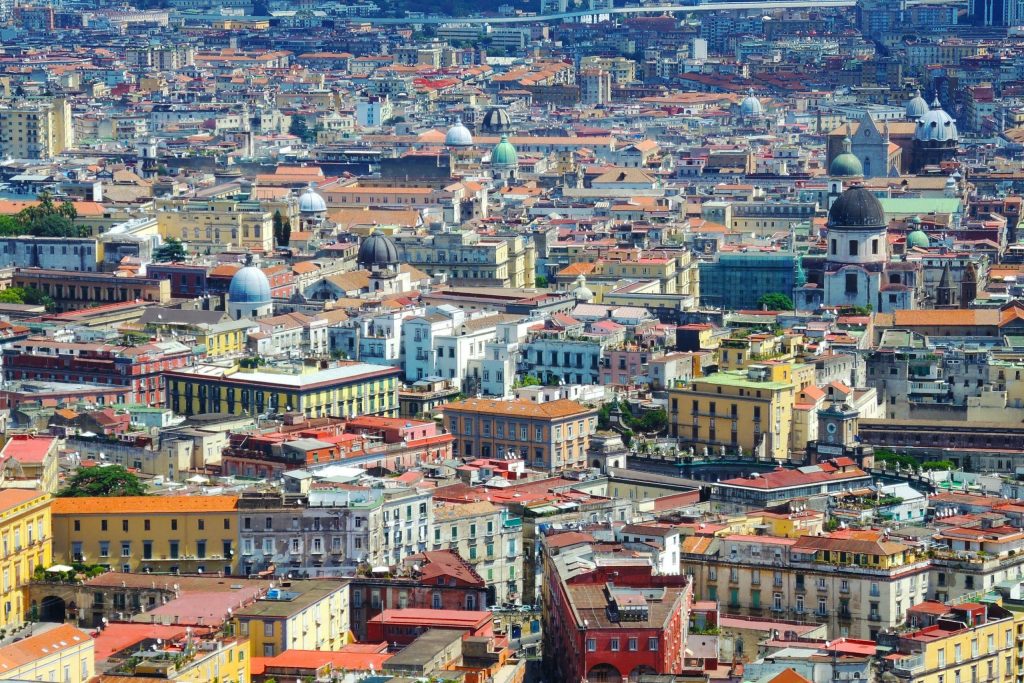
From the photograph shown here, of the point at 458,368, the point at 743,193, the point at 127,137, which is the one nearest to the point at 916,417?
the point at 458,368

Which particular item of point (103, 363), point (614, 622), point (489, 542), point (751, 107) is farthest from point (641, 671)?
point (751, 107)

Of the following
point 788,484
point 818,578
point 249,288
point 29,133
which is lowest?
point 818,578

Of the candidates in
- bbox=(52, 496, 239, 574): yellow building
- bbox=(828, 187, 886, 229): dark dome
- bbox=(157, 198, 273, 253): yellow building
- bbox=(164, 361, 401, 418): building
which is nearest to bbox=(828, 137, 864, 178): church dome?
bbox=(157, 198, 273, 253): yellow building

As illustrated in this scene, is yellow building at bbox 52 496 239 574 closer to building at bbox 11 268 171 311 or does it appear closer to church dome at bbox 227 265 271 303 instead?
church dome at bbox 227 265 271 303

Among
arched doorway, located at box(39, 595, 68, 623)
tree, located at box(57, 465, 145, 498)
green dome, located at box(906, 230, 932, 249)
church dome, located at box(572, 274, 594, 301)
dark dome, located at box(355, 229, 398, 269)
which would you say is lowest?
arched doorway, located at box(39, 595, 68, 623)

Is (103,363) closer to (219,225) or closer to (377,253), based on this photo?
(377,253)

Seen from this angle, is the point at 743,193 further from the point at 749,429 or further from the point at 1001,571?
the point at 1001,571
